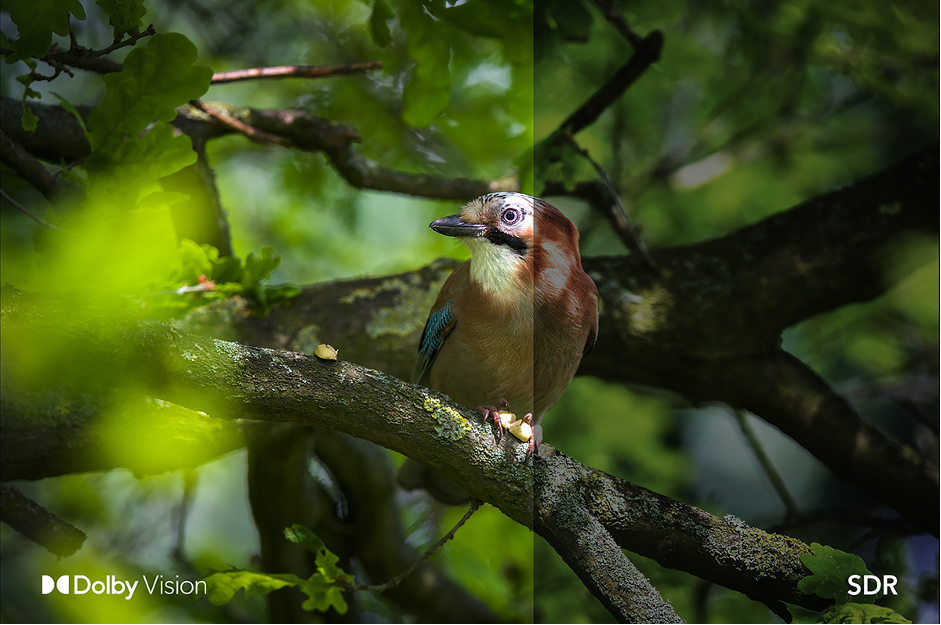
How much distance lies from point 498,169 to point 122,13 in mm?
1223

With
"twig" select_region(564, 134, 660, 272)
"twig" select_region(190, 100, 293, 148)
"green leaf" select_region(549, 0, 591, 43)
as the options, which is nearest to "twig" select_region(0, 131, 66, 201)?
"twig" select_region(190, 100, 293, 148)

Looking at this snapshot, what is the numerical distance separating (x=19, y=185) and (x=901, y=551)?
218 centimetres

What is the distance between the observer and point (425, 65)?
4.40 feet

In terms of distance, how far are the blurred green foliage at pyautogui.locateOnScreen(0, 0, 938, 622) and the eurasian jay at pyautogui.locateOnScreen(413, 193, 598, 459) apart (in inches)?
11.3

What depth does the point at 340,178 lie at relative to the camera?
1.92 metres

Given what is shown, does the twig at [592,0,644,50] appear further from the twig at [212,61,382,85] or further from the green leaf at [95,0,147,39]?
the green leaf at [95,0,147,39]

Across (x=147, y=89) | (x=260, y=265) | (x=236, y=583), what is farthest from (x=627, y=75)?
(x=236, y=583)

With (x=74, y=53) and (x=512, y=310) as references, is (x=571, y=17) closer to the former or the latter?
(x=512, y=310)

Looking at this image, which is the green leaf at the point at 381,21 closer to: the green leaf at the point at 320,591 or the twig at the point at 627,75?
the twig at the point at 627,75

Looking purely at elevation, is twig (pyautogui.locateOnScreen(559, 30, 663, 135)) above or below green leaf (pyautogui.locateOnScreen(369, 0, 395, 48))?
above

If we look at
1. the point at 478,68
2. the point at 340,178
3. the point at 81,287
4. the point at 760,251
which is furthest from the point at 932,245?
the point at 81,287

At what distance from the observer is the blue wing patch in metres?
1.42

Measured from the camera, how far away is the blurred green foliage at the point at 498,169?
1.18 meters

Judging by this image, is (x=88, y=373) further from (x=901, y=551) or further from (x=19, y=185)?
(x=901, y=551)
